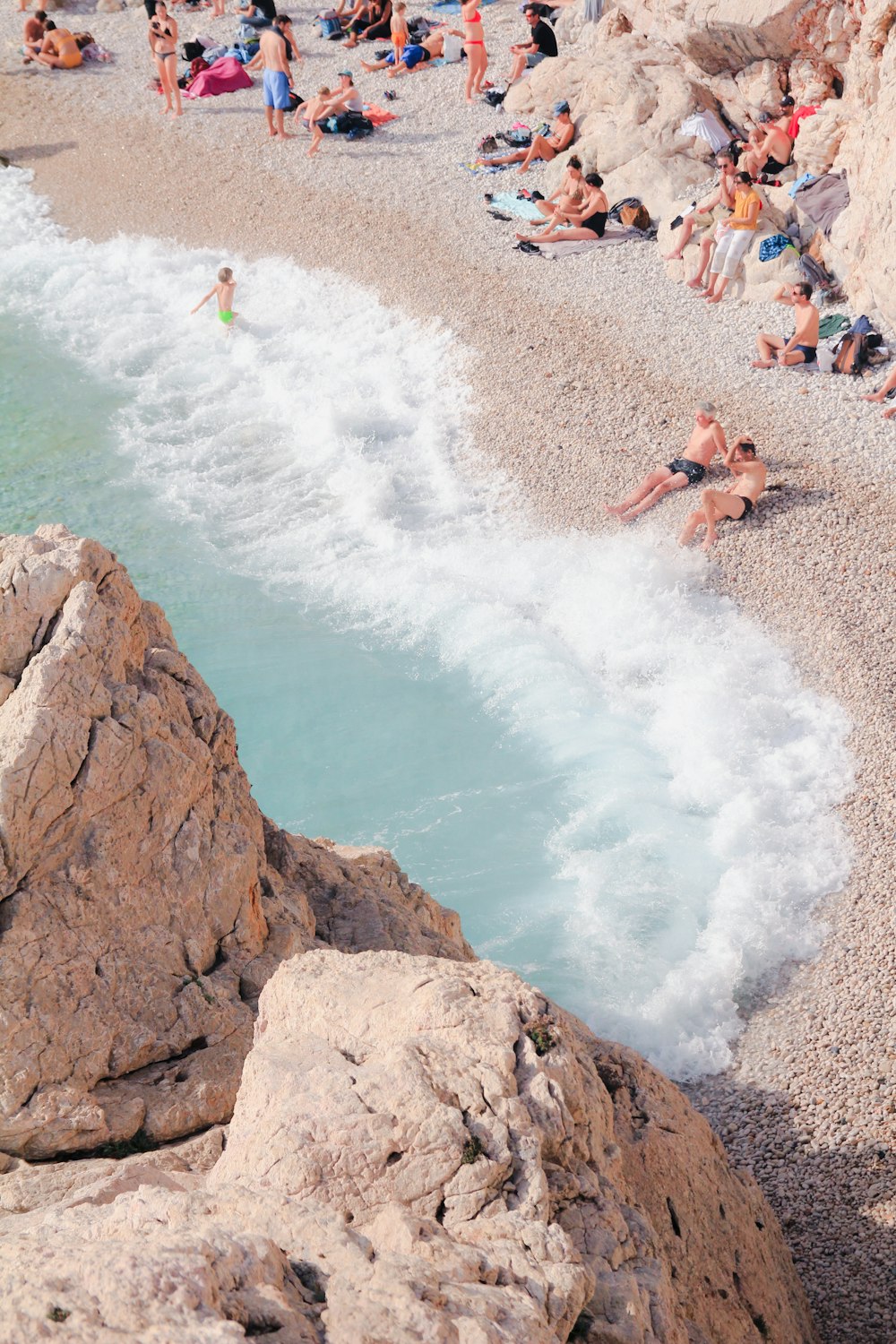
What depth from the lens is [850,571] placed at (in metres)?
11.2

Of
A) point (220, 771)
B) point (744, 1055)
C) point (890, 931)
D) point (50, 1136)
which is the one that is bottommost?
point (744, 1055)

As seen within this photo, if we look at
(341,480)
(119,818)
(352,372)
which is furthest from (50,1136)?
(352,372)

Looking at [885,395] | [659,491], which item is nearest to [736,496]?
[659,491]

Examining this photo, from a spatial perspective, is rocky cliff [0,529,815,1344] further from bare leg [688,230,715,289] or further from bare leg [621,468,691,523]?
bare leg [688,230,715,289]

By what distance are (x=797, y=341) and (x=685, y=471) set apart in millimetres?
2537

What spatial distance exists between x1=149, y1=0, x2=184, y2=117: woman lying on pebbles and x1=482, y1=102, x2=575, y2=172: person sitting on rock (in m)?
6.66

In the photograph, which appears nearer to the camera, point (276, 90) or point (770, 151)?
point (770, 151)

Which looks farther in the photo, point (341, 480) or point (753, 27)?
point (753, 27)

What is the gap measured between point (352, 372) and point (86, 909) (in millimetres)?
11293

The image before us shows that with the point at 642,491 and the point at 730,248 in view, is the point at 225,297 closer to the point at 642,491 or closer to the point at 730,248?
the point at 730,248

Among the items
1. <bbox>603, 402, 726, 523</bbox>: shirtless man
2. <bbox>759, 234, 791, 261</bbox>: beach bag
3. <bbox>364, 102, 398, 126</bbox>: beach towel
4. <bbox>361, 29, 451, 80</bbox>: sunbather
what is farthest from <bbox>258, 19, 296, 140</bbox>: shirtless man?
<bbox>603, 402, 726, 523</bbox>: shirtless man

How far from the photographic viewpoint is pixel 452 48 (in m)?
20.8

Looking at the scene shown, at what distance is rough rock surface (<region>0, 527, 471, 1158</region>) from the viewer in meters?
4.99

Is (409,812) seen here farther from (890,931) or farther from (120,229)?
(120,229)
